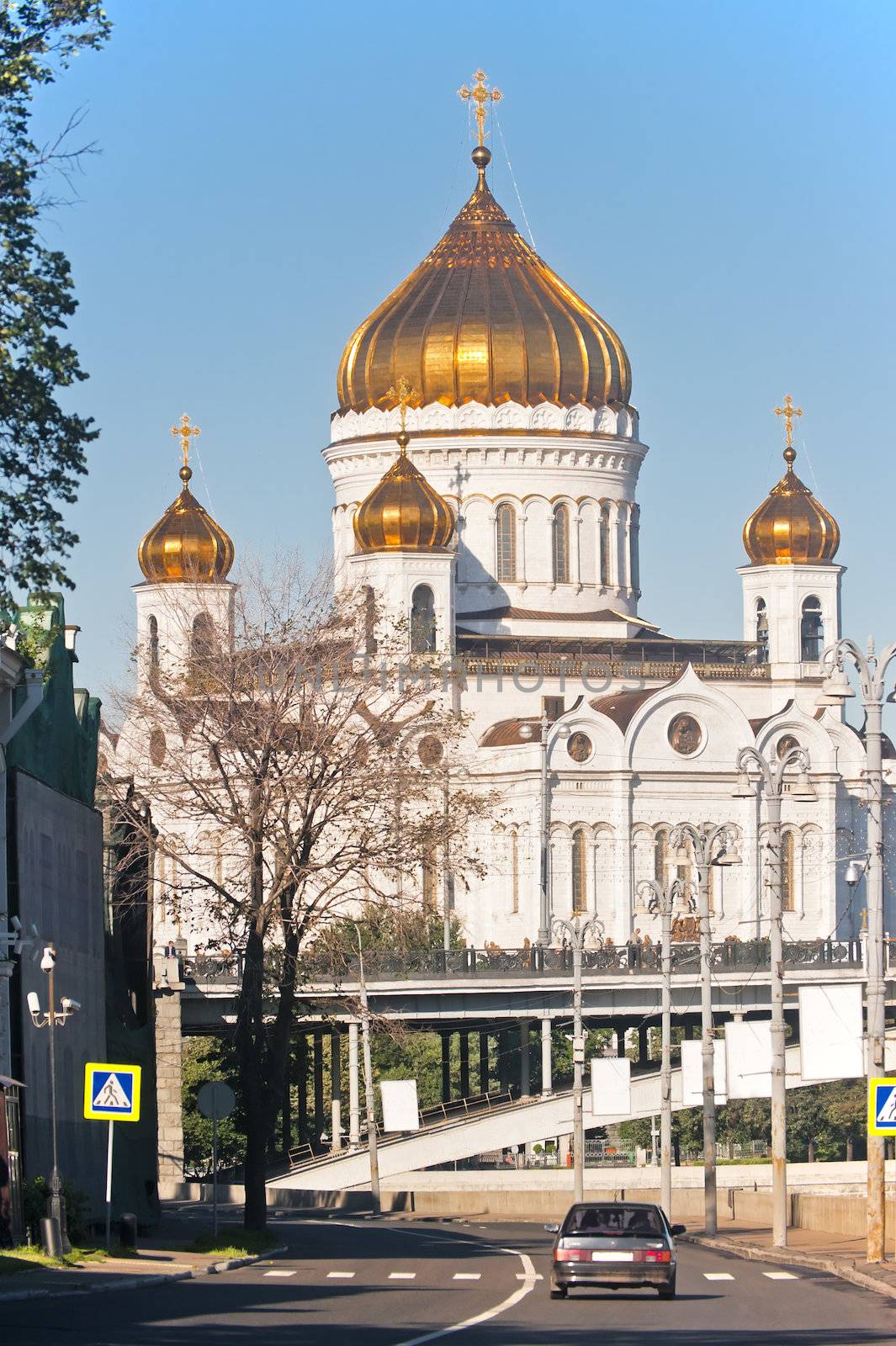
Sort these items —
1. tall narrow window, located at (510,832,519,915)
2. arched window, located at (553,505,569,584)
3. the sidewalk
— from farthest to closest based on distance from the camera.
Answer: arched window, located at (553,505,569,584) < tall narrow window, located at (510,832,519,915) < the sidewalk

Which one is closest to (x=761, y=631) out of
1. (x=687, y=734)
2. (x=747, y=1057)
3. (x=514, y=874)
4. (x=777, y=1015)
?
(x=687, y=734)

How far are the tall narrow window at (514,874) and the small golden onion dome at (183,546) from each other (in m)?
11.7

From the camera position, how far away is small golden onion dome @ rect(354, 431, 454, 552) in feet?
289

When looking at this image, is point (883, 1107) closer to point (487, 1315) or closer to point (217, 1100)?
point (487, 1315)

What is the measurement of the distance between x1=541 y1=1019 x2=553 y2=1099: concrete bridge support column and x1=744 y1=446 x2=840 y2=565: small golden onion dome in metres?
26.1

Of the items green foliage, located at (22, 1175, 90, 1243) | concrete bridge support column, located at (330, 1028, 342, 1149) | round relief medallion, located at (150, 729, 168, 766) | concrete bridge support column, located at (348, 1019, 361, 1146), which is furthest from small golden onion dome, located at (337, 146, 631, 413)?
green foliage, located at (22, 1175, 90, 1243)

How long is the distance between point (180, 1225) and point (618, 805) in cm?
4240

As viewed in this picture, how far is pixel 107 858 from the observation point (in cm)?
4741

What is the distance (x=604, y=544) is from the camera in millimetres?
94562

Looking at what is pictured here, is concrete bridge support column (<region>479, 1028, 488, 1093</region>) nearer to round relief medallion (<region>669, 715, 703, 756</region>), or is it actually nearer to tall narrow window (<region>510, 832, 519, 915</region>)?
tall narrow window (<region>510, 832, 519, 915</region>)

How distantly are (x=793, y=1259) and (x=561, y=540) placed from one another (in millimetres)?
58713

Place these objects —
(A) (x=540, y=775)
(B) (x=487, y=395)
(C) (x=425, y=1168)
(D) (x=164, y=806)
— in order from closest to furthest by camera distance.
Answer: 1. (C) (x=425, y=1168)
2. (D) (x=164, y=806)
3. (A) (x=540, y=775)
4. (B) (x=487, y=395)

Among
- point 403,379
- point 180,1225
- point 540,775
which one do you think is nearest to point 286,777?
point 180,1225

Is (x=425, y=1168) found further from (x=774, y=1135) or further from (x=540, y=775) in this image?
(x=774, y=1135)
